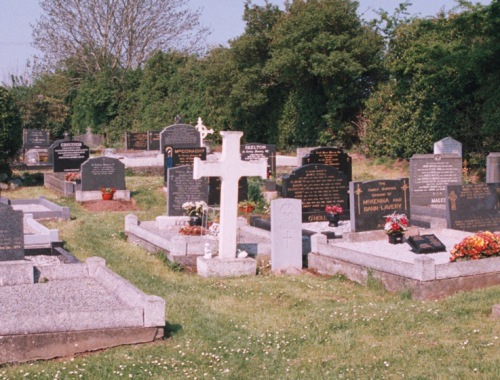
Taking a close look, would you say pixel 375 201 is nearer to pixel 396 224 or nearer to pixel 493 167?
pixel 396 224

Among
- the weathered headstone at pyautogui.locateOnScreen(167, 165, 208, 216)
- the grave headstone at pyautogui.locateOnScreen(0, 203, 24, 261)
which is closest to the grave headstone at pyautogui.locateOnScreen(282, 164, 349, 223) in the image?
the weathered headstone at pyautogui.locateOnScreen(167, 165, 208, 216)

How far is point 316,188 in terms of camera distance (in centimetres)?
1598

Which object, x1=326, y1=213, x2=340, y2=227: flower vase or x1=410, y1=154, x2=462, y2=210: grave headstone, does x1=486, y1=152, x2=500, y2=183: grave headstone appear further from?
x1=326, y1=213, x2=340, y2=227: flower vase

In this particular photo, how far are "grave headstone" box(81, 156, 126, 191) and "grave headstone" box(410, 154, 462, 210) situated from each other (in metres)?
8.39

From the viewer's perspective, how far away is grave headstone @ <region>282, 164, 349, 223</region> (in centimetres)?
1572

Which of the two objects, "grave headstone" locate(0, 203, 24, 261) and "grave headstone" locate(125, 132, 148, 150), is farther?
"grave headstone" locate(125, 132, 148, 150)

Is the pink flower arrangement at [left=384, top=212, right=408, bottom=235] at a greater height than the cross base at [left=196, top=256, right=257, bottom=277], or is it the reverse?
the pink flower arrangement at [left=384, top=212, right=408, bottom=235]

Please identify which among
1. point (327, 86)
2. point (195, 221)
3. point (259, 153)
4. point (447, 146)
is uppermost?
point (327, 86)

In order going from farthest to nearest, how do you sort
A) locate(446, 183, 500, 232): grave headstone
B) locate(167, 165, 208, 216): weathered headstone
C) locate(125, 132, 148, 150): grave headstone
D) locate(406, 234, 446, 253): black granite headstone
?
1. locate(125, 132, 148, 150): grave headstone
2. locate(167, 165, 208, 216): weathered headstone
3. locate(446, 183, 500, 232): grave headstone
4. locate(406, 234, 446, 253): black granite headstone

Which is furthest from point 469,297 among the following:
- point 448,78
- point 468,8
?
point 448,78

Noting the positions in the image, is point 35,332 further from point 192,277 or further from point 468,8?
point 468,8

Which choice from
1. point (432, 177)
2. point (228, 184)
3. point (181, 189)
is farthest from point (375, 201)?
point (181, 189)

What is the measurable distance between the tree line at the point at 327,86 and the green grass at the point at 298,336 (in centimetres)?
1336

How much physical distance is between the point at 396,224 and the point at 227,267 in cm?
323
